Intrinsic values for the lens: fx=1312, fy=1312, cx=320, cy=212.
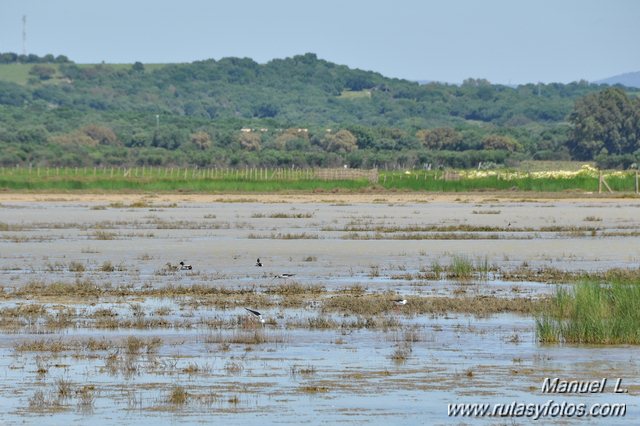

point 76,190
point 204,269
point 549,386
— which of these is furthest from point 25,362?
point 76,190

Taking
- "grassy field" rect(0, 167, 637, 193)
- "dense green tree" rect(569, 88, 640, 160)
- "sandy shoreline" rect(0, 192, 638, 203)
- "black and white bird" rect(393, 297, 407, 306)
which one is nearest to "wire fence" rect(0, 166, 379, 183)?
"grassy field" rect(0, 167, 637, 193)

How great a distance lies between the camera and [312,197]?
7519 cm

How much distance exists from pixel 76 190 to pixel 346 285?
56.9 meters

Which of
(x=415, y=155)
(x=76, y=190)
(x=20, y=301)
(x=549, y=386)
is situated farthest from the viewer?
(x=415, y=155)

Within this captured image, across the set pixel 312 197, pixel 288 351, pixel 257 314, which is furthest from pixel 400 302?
pixel 312 197

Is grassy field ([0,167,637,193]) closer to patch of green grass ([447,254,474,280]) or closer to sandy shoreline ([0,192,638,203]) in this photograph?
sandy shoreline ([0,192,638,203])

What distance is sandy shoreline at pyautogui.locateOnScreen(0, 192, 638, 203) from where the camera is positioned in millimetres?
70438

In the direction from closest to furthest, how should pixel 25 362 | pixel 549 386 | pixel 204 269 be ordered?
pixel 549 386
pixel 25 362
pixel 204 269

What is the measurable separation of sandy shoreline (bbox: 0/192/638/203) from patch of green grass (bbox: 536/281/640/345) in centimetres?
4994

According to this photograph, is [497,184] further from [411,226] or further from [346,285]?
[346,285]

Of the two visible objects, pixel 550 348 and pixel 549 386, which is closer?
pixel 549 386

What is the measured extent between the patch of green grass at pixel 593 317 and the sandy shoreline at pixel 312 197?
49.9 m

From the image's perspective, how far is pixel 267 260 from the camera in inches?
1228

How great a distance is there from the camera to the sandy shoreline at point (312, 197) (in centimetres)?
7044
